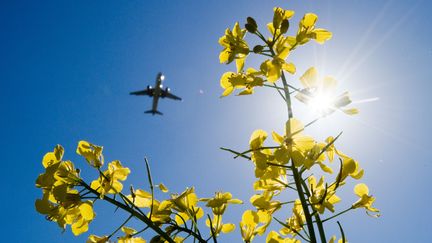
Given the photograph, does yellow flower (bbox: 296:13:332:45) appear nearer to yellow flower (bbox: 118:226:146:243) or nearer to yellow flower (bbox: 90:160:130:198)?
→ yellow flower (bbox: 90:160:130:198)

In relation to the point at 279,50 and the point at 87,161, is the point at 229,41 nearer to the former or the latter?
the point at 279,50

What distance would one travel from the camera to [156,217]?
3.64 feet

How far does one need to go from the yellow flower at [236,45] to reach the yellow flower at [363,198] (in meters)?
0.69

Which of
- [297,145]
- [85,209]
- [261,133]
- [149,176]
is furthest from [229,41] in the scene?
[85,209]

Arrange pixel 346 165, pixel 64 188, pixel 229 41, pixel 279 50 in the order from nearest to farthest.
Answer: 1. pixel 64 188
2. pixel 346 165
3. pixel 279 50
4. pixel 229 41

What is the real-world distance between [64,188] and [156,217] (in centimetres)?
29

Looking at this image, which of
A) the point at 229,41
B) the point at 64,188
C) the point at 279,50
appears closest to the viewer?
the point at 64,188

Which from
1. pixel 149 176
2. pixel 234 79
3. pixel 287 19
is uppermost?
pixel 287 19

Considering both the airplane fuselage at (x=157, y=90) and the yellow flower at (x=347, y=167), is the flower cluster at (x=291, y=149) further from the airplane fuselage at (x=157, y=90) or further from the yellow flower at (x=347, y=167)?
the airplane fuselage at (x=157, y=90)

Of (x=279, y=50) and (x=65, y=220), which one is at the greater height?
(x=279, y=50)

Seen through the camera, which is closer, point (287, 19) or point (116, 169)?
point (116, 169)

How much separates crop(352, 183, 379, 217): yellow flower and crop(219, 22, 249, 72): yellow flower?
0.69 metres

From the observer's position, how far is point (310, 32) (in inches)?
57.7

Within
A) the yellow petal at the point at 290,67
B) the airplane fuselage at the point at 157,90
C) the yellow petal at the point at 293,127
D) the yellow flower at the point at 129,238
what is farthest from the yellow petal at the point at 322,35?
the airplane fuselage at the point at 157,90
